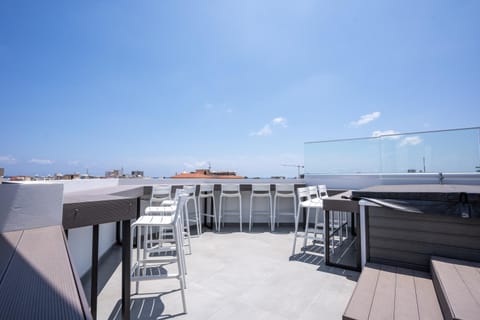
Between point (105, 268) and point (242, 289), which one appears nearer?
point (242, 289)

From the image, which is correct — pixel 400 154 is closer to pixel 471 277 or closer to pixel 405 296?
pixel 471 277

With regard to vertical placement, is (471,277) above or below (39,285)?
below

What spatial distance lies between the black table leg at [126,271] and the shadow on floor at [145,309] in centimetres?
25

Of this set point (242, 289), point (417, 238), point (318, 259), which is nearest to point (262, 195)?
point (318, 259)

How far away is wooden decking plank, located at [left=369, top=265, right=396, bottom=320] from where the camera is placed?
4.64ft

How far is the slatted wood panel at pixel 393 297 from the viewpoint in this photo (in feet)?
4.62

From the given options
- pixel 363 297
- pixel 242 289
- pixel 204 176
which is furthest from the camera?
pixel 204 176

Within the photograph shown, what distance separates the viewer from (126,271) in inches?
68.4

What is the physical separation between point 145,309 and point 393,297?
1.97m

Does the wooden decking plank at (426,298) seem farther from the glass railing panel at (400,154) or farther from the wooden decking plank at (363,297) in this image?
the glass railing panel at (400,154)

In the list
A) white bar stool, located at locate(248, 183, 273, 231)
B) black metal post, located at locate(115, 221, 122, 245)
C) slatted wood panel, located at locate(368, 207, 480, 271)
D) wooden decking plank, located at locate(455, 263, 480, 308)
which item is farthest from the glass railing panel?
black metal post, located at locate(115, 221, 122, 245)

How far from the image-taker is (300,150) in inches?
222

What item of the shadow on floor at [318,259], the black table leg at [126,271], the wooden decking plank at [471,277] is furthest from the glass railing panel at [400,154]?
the black table leg at [126,271]

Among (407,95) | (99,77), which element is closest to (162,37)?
(99,77)
